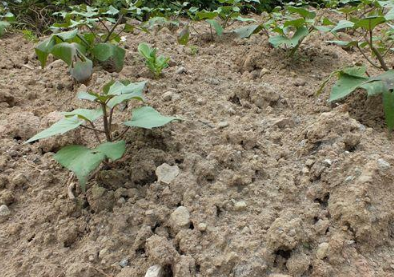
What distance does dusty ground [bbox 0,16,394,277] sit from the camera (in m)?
1.04

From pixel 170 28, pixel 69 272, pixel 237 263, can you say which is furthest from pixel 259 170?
pixel 170 28

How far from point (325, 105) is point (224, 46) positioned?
84 centimetres

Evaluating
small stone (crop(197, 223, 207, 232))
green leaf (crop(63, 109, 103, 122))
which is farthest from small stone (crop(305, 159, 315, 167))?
green leaf (crop(63, 109, 103, 122))

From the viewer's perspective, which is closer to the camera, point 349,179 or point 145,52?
point 349,179

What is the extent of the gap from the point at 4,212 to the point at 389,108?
47.9 inches

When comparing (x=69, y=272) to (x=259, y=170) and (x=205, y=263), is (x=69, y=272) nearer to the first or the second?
(x=205, y=263)

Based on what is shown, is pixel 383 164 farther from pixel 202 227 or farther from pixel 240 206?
pixel 202 227

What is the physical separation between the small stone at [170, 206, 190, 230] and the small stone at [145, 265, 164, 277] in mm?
123

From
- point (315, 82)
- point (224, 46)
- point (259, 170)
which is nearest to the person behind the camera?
point (259, 170)

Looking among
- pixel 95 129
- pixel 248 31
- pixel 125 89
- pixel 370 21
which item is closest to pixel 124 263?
pixel 95 129

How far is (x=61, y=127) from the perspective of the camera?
119 centimetres

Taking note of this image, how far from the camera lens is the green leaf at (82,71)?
5.68 feet

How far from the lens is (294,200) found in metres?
1.19

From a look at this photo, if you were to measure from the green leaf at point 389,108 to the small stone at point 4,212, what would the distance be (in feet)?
3.91
